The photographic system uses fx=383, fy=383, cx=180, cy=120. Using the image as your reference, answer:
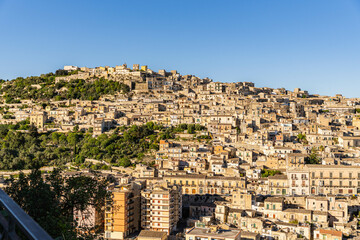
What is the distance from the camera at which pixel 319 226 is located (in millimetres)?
19500

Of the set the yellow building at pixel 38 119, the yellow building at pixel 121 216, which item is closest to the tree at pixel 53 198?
the yellow building at pixel 121 216

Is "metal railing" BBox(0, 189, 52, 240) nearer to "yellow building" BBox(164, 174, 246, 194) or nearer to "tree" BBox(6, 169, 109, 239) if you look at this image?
"tree" BBox(6, 169, 109, 239)

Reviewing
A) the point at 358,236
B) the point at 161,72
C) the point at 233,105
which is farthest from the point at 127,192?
the point at 161,72

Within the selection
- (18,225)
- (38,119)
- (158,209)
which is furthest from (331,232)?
(38,119)

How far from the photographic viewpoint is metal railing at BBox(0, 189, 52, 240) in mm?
1739

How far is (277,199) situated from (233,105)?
19.2m

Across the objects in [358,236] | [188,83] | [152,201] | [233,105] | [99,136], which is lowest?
[358,236]

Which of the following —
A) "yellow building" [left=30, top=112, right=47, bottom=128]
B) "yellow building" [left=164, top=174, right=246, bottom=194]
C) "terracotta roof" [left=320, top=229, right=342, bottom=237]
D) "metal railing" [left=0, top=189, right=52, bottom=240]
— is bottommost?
"terracotta roof" [left=320, top=229, right=342, bottom=237]

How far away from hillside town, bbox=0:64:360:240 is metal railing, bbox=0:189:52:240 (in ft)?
17.1

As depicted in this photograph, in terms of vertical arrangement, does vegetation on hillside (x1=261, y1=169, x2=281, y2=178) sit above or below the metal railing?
below

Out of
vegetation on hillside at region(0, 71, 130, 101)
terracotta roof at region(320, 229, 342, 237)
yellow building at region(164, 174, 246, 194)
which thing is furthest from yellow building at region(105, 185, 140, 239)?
vegetation on hillside at region(0, 71, 130, 101)

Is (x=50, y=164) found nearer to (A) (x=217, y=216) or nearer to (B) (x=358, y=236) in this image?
(A) (x=217, y=216)

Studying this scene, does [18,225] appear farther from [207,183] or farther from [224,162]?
[224,162]

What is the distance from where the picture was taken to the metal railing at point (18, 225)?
5.71 ft
